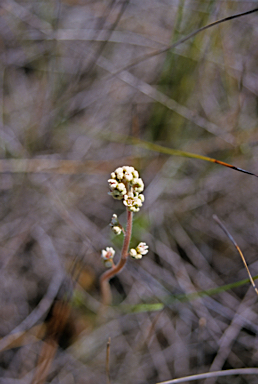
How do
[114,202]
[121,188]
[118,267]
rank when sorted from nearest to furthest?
1. [121,188]
2. [118,267]
3. [114,202]

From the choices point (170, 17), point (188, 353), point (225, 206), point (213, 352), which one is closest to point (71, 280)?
point (188, 353)

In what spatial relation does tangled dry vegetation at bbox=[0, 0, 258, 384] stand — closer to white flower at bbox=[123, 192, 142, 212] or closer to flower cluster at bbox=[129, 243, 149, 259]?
flower cluster at bbox=[129, 243, 149, 259]

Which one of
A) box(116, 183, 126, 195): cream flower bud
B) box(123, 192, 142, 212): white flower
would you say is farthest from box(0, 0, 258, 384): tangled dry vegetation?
box(116, 183, 126, 195): cream flower bud

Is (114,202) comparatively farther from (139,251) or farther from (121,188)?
(121,188)

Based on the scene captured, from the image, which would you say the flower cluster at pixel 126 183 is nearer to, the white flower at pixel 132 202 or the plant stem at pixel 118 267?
the white flower at pixel 132 202

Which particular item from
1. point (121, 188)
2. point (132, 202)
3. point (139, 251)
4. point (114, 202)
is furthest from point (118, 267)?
point (114, 202)

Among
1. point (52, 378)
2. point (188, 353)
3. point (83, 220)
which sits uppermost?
point (83, 220)

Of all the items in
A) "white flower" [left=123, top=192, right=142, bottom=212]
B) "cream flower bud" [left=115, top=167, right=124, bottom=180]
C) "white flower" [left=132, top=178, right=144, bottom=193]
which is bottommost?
"white flower" [left=123, top=192, right=142, bottom=212]

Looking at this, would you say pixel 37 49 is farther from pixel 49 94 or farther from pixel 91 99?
pixel 91 99
